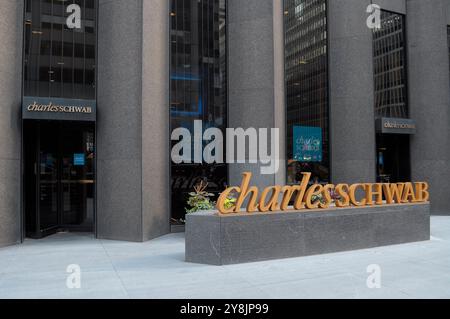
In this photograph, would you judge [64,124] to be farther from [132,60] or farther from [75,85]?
[132,60]

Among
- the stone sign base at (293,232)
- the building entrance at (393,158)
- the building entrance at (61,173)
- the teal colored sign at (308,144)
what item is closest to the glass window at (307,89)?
the teal colored sign at (308,144)

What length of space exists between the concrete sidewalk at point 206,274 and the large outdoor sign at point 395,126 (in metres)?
9.02

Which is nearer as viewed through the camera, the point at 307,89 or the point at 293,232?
the point at 293,232

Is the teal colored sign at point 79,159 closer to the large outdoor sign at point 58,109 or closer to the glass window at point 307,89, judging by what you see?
the large outdoor sign at point 58,109

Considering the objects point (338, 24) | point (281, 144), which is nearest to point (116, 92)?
point (281, 144)

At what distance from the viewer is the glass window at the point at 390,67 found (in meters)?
23.4

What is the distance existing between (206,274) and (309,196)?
4.46 m

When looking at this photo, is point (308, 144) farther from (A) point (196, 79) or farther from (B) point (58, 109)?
(B) point (58, 109)

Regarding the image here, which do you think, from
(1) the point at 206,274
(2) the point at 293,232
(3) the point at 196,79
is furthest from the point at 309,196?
(3) the point at 196,79

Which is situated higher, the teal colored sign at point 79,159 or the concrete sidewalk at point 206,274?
the teal colored sign at point 79,159

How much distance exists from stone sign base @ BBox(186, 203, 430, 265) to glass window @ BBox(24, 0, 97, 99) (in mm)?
7740

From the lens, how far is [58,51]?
16328mm

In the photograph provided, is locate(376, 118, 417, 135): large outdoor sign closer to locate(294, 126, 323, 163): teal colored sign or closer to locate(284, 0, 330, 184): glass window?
locate(284, 0, 330, 184): glass window
